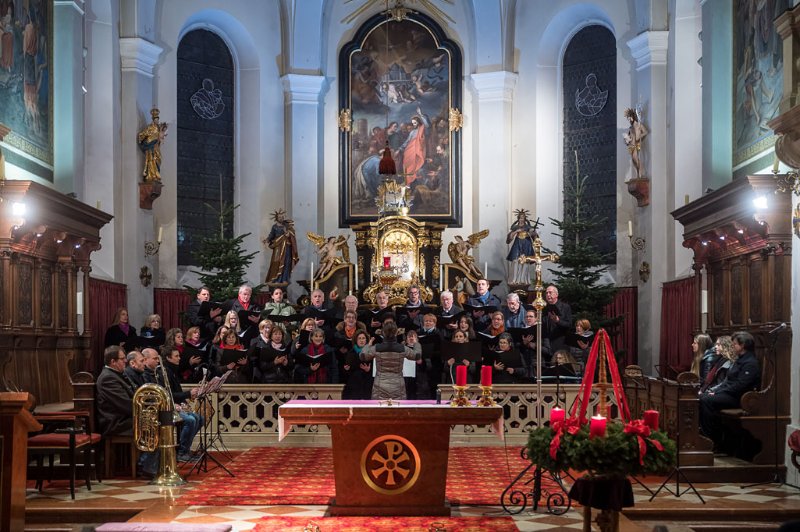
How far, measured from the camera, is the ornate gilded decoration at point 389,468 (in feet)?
29.8

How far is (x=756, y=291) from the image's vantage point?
12.7 meters

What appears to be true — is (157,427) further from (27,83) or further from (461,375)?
(27,83)

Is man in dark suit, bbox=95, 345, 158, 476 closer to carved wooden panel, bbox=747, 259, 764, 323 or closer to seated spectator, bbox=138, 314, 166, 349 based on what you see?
seated spectator, bbox=138, 314, 166, 349

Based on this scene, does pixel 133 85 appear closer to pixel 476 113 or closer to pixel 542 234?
pixel 476 113

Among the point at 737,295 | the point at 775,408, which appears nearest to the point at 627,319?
the point at 737,295

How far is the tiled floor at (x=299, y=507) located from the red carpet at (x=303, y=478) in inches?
8.9

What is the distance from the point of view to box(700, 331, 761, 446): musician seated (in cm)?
1151

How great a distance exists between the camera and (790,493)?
1006cm

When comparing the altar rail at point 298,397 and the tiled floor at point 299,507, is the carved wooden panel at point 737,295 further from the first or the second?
the tiled floor at point 299,507

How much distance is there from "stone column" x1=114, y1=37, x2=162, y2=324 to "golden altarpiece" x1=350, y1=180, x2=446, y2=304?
414cm

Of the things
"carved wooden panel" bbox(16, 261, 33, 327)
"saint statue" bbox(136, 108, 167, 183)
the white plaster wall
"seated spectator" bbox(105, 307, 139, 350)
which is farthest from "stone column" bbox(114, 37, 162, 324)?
"carved wooden panel" bbox(16, 261, 33, 327)

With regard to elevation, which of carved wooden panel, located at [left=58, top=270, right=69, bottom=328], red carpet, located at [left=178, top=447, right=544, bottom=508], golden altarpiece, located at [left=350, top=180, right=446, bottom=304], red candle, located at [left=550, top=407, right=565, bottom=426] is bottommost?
red carpet, located at [left=178, top=447, right=544, bottom=508]

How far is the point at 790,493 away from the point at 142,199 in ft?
42.8

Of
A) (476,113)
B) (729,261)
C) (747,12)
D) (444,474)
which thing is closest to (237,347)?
(444,474)
